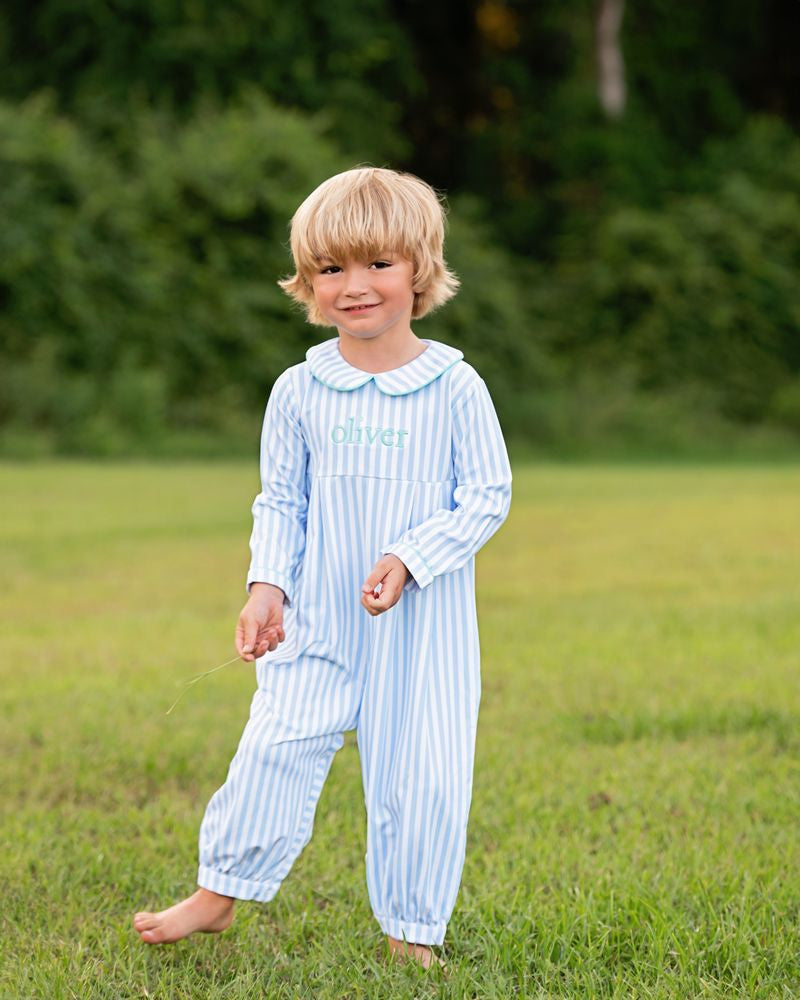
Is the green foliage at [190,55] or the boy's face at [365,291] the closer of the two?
the boy's face at [365,291]

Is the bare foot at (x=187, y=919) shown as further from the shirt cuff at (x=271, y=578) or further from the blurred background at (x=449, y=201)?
the blurred background at (x=449, y=201)

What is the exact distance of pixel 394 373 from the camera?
8.79 feet

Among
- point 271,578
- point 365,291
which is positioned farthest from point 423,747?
point 365,291

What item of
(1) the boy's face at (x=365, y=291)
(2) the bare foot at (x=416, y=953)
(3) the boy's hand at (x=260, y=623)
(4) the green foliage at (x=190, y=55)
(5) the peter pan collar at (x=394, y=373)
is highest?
(4) the green foliage at (x=190, y=55)

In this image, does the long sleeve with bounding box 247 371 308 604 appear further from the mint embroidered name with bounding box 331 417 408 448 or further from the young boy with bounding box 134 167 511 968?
the mint embroidered name with bounding box 331 417 408 448

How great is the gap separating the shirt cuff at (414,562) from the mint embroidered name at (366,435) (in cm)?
22

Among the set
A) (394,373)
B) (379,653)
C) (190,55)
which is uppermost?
(190,55)

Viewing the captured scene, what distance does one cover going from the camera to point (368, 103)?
24984 millimetres

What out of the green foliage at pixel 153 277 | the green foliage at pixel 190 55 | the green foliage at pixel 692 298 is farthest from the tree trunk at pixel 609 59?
the green foliage at pixel 153 277

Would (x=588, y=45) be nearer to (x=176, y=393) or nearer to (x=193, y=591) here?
(x=176, y=393)

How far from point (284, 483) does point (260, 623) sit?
32 centimetres

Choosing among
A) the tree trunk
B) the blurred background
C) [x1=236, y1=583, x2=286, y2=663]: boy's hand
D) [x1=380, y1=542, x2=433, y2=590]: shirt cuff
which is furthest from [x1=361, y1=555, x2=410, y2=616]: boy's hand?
the tree trunk

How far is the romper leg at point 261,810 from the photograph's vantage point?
2.66 meters

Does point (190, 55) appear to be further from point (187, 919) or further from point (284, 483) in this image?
point (187, 919)
